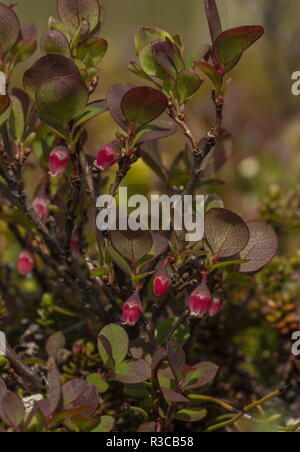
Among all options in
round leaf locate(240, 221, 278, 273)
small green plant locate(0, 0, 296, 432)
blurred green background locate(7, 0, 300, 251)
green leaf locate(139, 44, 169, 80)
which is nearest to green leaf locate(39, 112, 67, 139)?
small green plant locate(0, 0, 296, 432)

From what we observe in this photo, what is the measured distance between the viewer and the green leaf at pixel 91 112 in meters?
0.58

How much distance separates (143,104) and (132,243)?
0.45 feet

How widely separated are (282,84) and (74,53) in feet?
6.83

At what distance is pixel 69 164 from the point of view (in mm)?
629

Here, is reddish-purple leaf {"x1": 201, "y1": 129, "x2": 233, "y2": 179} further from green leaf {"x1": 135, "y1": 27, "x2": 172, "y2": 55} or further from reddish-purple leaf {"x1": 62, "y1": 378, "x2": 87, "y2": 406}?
reddish-purple leaf {"x1": 62, "y1": 378, "x2": 87, "y2": 406}

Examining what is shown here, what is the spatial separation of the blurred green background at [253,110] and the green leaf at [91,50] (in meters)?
0.43

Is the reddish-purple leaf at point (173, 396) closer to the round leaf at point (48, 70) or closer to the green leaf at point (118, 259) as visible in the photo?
the green leaf at point (118, 259)

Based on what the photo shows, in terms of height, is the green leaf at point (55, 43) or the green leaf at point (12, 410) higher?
the green leaf at point (55, 43)

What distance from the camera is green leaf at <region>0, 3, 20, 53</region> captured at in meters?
0.61

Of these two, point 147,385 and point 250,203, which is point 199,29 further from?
point 147,385

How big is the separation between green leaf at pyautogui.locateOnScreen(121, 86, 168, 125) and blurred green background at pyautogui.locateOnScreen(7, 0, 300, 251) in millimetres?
431

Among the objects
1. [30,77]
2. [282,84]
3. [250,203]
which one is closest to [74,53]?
[30,77]

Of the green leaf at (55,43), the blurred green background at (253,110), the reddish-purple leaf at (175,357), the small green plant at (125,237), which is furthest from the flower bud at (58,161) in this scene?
the blurred green background at (253,110)

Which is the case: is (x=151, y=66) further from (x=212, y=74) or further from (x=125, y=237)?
(x=125, y=237)
